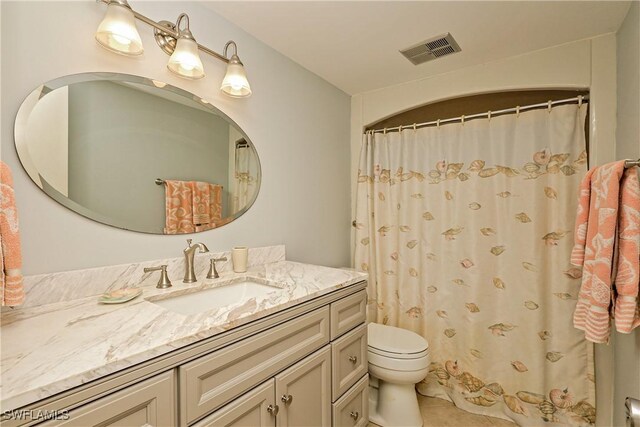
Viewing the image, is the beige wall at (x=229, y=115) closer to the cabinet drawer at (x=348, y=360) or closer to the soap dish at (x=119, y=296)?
the soap dish at (x=119, y=296)

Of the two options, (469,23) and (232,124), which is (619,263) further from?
(232,124)

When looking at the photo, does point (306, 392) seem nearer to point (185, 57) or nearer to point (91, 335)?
point (91, 335)

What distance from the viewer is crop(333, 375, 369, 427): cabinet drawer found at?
4.49 feet

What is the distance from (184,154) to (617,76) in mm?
2420

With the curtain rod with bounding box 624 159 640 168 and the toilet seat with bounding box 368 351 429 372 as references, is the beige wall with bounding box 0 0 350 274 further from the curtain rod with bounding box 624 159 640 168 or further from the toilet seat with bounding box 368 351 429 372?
the curtain rod with bounding box 624 159 640 168

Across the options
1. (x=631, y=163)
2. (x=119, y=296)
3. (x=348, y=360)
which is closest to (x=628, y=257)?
(x=631, y=163)

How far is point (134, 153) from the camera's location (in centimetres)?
126

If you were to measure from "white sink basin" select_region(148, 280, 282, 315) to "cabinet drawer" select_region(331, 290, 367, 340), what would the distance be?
29 cm

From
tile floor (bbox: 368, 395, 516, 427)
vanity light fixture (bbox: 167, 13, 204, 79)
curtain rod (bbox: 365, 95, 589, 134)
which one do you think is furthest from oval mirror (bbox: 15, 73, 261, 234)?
tile floor (bbox: 368, 395, 516, 427)

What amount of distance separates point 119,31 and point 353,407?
1973mm

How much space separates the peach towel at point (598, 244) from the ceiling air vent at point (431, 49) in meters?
1.09

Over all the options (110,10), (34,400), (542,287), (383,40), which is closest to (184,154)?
(110,10)

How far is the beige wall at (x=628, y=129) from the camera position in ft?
4.23

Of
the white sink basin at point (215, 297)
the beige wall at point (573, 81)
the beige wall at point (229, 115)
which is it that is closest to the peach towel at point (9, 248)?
the beige wall at point (229, 115)
